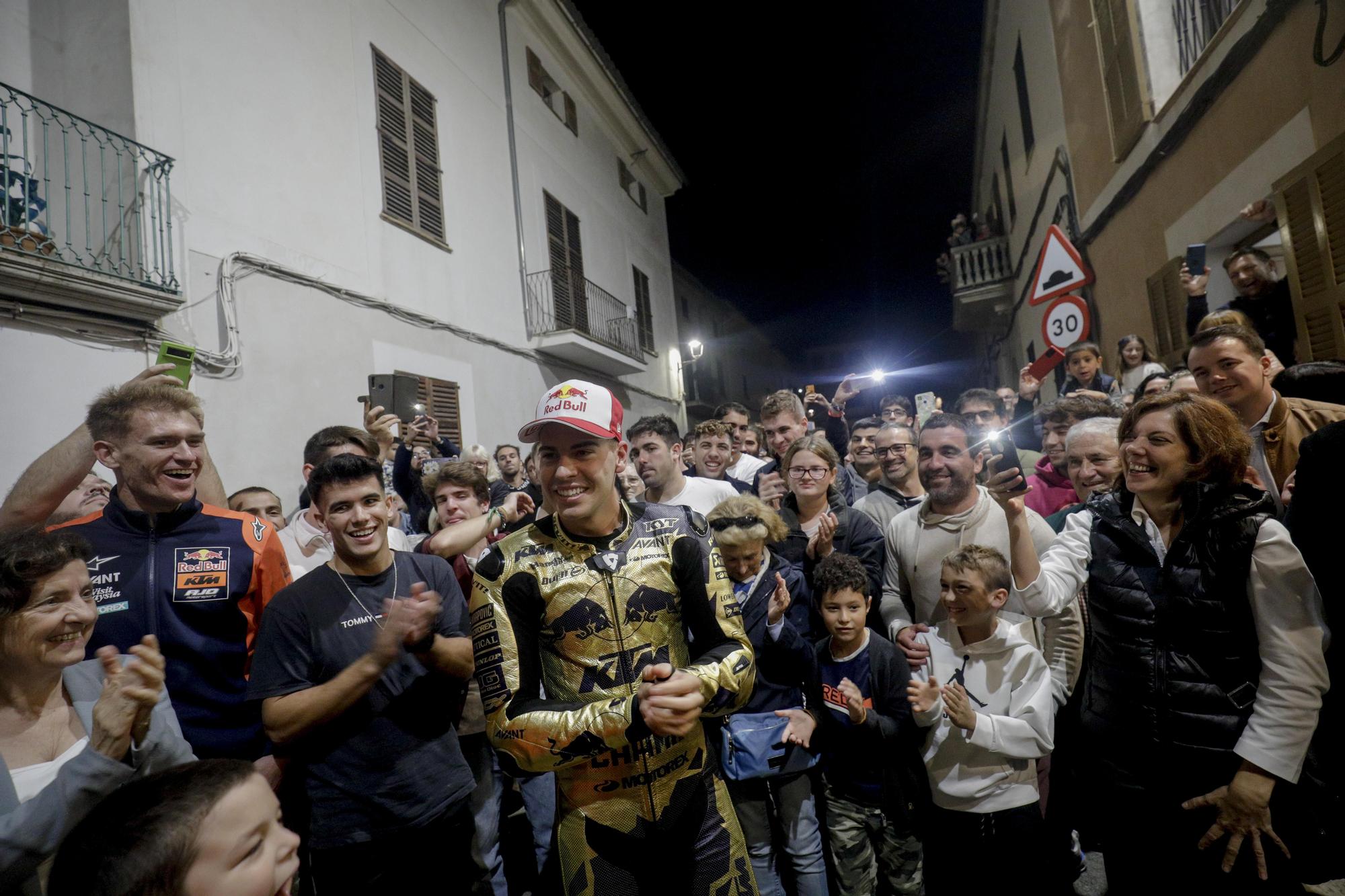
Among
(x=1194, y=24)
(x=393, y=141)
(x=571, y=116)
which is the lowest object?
(x=1194, y=24)

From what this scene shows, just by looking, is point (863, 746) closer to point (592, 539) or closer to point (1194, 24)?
point (592, 539)

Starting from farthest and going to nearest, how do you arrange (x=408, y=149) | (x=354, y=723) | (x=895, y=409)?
(x=408, y=149), (x=895, y=409), (x=354, y=723)

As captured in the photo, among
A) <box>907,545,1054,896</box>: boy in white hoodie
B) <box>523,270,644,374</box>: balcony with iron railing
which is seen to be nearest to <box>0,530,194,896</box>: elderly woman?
<box>907,545,1054,896</box>: boy in white hoodie

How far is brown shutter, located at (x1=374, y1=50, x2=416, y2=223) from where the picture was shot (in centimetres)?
956

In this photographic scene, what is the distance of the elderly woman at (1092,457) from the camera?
342 centimetres

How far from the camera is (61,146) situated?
619 centimetres

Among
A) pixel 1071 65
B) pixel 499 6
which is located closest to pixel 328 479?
pixel 1071 65

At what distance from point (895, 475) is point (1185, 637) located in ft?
7.10

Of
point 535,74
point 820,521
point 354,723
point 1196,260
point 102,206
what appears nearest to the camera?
point 354,723

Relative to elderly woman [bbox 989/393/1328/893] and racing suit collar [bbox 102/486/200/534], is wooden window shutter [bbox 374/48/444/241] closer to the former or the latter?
racing suit collar [bbox 102/486/200/534]

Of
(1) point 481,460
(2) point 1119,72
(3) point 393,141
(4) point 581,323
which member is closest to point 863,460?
(1) point 481,460

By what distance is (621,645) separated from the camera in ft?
7.27

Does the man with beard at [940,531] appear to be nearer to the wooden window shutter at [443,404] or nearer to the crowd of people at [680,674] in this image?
the crowd of people at [680,674]

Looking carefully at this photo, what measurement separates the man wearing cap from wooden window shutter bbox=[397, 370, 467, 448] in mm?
8050
